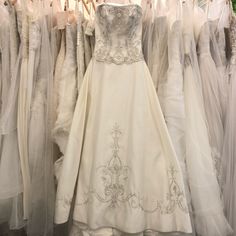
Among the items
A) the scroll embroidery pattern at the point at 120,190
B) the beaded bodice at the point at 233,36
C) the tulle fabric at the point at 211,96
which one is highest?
the beaded bodice at the point at 233,36

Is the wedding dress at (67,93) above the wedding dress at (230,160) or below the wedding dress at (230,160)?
above

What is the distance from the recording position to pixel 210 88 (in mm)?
801

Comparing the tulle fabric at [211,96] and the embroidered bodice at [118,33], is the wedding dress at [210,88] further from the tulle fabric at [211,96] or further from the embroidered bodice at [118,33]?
the embroidered bodice at [118,33]

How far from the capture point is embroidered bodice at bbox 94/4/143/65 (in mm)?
753

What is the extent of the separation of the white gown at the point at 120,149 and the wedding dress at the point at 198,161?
6cm

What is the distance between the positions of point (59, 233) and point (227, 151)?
1.75ft

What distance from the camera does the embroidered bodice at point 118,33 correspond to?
2.47ft

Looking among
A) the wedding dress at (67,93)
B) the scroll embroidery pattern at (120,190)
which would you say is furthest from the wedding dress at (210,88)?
the wedding dress at (67,93)

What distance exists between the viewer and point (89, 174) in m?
0.70

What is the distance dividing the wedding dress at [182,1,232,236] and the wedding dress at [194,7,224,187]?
0.03 m

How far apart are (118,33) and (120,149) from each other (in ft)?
1.09

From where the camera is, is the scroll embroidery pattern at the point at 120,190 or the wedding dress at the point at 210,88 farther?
the wedding dress at the point at 210,88

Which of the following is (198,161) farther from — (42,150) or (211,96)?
(42,150)

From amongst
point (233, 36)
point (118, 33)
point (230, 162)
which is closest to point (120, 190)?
point (230, 162)
